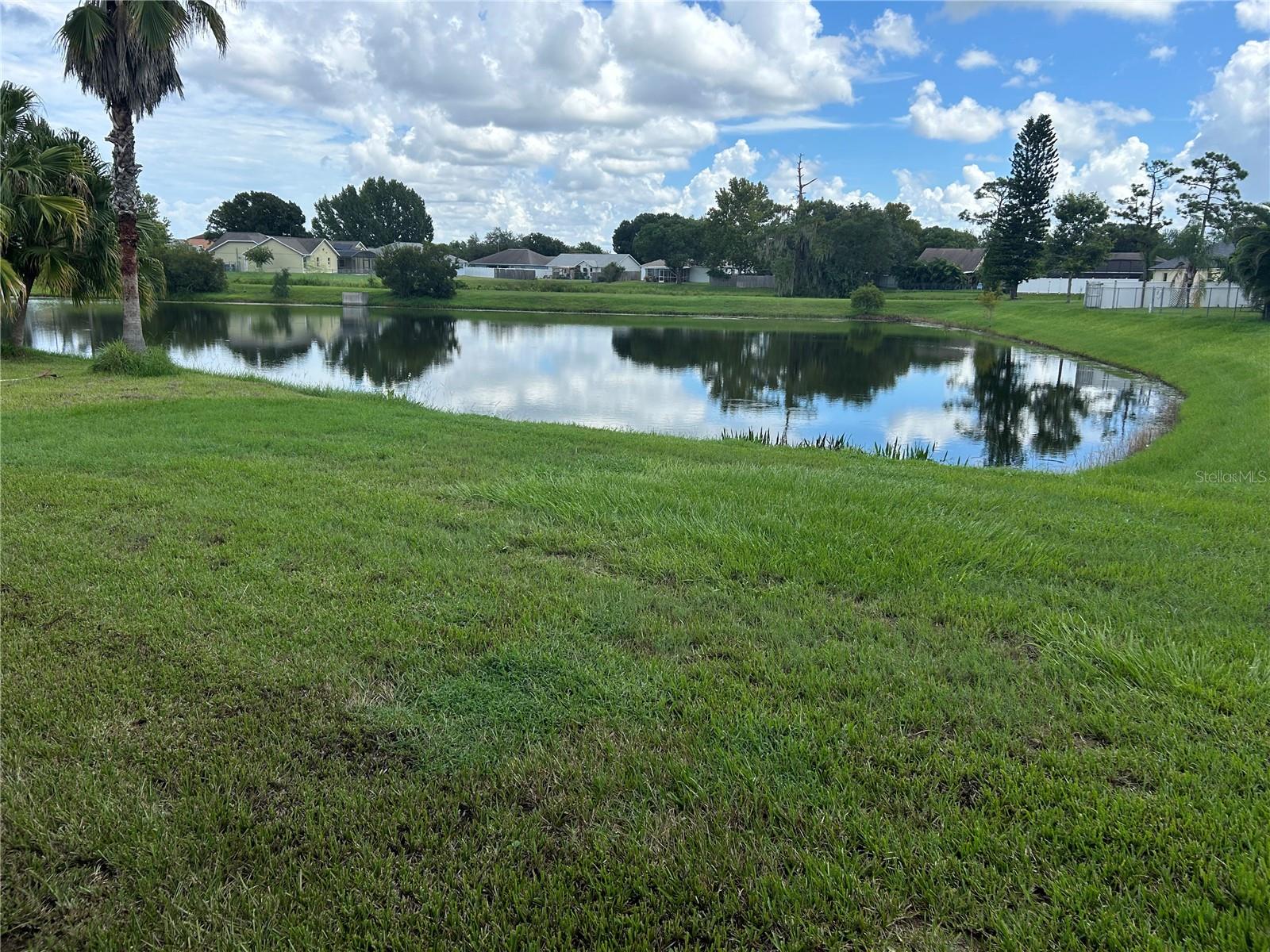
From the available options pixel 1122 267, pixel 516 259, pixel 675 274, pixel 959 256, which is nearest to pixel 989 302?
pixel 1122 267

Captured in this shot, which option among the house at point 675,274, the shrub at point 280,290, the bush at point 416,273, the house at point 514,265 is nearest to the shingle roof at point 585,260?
the house at point 514,265

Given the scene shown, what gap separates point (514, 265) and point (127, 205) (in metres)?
93.8

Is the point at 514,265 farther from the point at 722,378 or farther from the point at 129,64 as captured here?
the point at 129,64

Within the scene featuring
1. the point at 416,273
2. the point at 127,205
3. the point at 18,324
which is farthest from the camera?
the point at 416,273

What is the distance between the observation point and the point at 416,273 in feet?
219

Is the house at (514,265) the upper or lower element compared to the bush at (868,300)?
upper

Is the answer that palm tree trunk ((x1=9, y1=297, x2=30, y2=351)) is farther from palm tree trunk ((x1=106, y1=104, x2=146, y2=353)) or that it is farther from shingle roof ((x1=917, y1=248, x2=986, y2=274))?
shingle roof ((x1=917, y1=248, x2=986, y2=274))

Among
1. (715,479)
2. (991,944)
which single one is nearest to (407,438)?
(715,479)

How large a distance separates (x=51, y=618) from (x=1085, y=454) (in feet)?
53.2

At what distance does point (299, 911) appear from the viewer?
2.44m

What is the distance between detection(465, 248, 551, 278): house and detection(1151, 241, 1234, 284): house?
6657 cm

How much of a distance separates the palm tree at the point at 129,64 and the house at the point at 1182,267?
40913 millimetres

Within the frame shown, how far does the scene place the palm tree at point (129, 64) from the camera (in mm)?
15891

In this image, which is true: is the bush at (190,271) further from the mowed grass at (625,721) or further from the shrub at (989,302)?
the mowed grass at (625,721)
